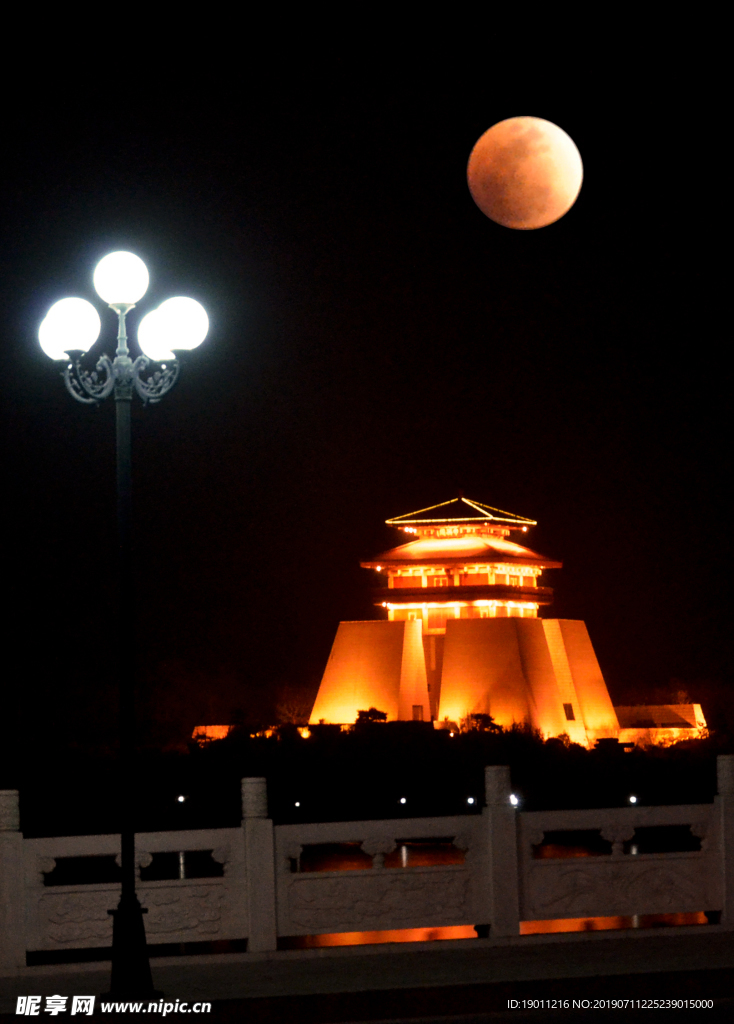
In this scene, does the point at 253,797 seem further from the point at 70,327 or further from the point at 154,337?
the point at 70,327

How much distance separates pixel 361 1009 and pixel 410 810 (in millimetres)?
23418

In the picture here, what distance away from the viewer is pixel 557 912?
8234 mm

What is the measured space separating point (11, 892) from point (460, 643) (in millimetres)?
27903

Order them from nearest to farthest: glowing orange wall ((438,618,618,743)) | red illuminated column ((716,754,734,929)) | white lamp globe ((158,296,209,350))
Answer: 1. white lamp globe ((158,296,209,350))
2. red illuminated column ((716,754,734,929))
3. glowing orange wall ((438,618,618,743))

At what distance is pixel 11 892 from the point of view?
7590 mm

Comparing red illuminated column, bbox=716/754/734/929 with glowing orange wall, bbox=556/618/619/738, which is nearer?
red illuminated column, bbox=716/754/734/929

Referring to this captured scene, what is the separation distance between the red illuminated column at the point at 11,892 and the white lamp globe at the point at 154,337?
2.85 metres

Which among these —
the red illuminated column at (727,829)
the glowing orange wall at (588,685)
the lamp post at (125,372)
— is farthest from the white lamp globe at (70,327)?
the glowing orange wall at (588,685)

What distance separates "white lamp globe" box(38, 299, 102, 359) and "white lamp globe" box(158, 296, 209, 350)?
1.47ft

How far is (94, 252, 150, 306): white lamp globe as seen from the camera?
7.57 meters

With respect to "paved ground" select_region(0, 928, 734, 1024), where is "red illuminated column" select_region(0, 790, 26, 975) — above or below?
above

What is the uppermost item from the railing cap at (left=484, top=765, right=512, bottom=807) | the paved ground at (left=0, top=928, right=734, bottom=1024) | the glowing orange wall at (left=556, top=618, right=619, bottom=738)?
the railing cap at (left=484, top=765, right=512, bottom=807)

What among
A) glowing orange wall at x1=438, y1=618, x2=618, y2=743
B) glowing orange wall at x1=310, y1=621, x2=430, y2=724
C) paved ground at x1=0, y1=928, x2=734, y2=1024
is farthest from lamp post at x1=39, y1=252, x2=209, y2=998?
Answer: glowing orange wall at x1=310, y1=621, x2=430, y2=724

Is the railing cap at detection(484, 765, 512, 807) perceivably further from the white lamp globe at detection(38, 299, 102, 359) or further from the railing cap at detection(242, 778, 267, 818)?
the white lamp globe at detection(38, 299, 102, 359)
